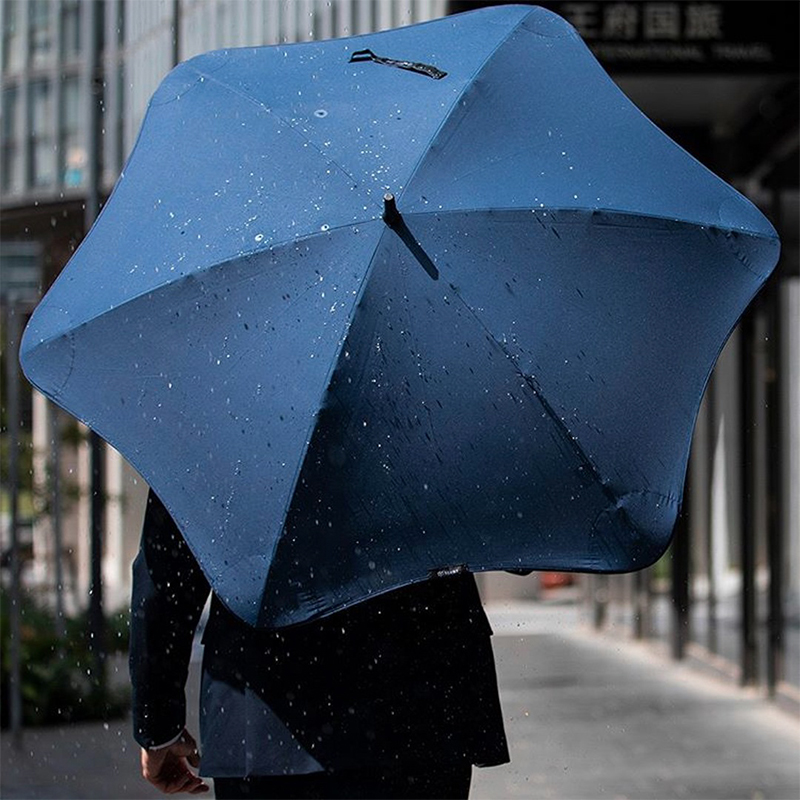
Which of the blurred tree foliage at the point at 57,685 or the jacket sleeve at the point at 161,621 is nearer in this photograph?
the jacket sleeve at the point at 161,621

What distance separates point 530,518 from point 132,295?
2.28 ft

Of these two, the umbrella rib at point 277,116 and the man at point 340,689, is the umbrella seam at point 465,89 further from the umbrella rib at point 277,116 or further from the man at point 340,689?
the man at point 340,689

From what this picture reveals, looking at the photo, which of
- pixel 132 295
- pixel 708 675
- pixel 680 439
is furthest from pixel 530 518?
pixel 708 675

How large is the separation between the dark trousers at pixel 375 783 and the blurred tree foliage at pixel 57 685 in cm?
685

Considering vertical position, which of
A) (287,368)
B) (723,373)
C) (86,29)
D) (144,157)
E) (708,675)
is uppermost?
(144,157)

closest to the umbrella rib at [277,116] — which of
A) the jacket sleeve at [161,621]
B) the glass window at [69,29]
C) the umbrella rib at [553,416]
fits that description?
the umbrella rib at [553,416]

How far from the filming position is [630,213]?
2752 millimetres

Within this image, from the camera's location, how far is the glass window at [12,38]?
917 inches

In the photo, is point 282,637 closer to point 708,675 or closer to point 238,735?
point 238,735

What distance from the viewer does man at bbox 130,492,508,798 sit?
2.82 metres

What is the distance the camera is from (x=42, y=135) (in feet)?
99.0

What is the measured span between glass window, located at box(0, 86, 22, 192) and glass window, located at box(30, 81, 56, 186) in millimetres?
264

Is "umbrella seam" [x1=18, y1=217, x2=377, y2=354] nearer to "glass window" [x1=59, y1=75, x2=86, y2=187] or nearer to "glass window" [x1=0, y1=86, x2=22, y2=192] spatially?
"glass window" [x1=0, y1=86, x2=22, y2=192]

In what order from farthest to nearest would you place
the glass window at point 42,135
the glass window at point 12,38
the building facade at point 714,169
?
the glass window at point 42,135, the glass window at point 12,38, the building facade at point 714,169
